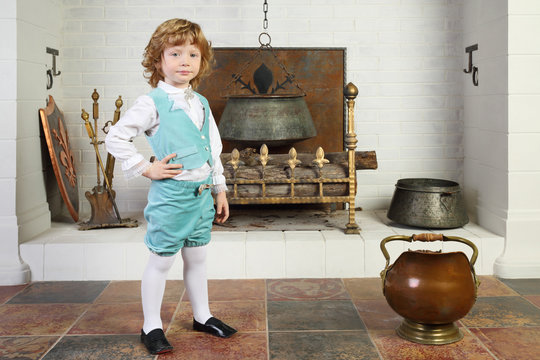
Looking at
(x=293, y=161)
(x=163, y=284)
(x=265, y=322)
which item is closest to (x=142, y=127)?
(x=163, y=284)

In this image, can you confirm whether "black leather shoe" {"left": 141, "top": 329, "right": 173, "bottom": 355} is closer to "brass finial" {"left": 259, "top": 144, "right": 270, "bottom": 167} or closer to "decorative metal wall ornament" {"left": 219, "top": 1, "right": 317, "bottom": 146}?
Result: "brass finial" {"left": 259, "top": 144, "right": 270, "bottom": 167}

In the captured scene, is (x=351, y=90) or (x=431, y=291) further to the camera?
(x=351, y=90)

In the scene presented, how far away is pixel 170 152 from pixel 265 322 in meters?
0.89

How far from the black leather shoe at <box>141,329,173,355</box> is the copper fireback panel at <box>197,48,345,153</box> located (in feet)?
6.53

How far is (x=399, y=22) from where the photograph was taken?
4.20 meters

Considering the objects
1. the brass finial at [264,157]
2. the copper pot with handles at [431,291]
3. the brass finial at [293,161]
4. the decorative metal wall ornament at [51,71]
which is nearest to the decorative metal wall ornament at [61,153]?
the decorative metal wall ornament at [51,71]

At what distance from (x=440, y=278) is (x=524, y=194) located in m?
1.30

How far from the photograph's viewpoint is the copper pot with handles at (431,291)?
239 cm

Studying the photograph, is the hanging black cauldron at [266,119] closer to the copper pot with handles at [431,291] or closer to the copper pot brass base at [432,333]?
the copper pot with handles at [431,291]

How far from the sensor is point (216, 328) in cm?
256

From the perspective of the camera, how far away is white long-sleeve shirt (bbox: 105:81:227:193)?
229 centimetres

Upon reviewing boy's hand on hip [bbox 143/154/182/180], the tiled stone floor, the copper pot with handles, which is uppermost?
boy's hand on hip [bbox 143/154/182/180]

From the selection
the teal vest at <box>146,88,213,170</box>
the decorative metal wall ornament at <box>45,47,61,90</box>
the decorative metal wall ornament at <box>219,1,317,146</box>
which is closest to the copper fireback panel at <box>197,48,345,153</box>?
the decorative metal wall ornament at <box>219,1,317,146</box>

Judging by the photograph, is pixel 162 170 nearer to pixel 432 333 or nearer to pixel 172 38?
pixel 172 38
